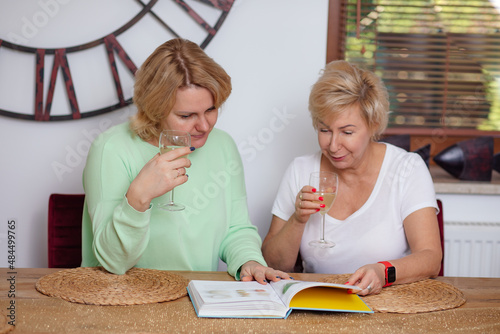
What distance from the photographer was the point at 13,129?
2307mm

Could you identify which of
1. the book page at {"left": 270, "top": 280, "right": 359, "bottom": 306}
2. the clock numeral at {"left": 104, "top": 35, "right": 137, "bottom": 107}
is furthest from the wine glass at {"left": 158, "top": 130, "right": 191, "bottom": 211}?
the clock numeral at {"left": 104, "top": 35, "right": 137, "bottom": 107}

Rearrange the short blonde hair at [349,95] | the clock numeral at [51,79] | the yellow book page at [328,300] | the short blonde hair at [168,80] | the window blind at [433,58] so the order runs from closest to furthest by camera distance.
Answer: the yellow book page at [328,300] → the short blonde hair at [168,80] → the short blonde hair at [349,95] → the clock numeral at [51,79] → the window blind at [433,58]

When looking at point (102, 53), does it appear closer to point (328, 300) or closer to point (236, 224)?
point (236, 224)

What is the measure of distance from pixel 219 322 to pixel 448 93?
1903 millimetres

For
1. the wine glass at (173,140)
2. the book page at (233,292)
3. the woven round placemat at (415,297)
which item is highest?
the wine glass at (173,140)

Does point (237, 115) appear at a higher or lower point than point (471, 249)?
higher

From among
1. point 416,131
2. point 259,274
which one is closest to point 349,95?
point 259,274

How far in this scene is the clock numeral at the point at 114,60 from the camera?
227cm

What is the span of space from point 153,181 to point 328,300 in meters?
0.54

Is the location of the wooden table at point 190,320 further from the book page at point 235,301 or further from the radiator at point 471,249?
the radiator at point 471,249

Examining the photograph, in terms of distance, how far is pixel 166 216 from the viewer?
70.7 inches

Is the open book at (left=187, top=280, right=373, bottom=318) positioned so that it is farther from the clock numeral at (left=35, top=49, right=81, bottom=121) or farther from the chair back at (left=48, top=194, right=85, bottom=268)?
the clock numeral at (left=35, top=49, right=81, bottom=121)

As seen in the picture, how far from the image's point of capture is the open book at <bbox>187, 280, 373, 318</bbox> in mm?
1254

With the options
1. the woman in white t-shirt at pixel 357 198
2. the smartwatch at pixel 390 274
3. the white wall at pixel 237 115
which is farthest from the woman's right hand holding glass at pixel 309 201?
the white wall at pixel 237 115
